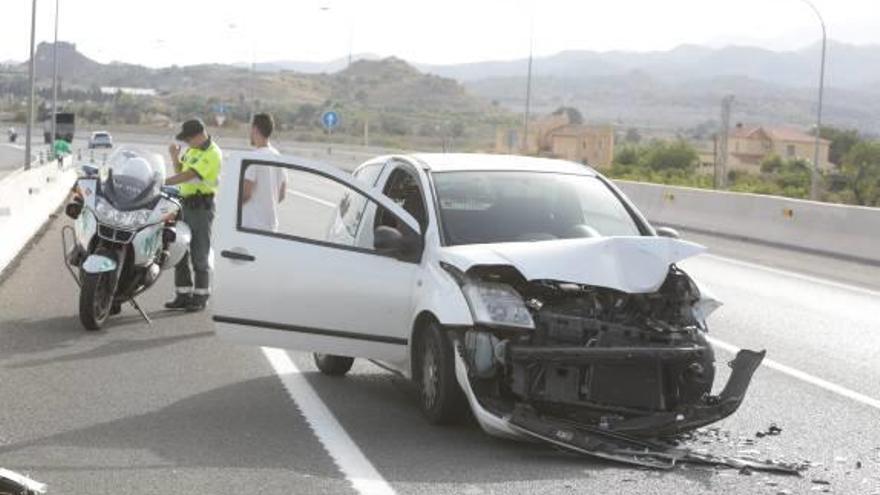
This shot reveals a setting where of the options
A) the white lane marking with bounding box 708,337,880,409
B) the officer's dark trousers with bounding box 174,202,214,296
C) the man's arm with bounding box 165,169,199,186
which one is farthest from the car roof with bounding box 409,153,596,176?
the officer's dark trousers with bounding box 174,202,214,296

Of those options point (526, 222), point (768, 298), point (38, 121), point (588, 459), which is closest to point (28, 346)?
point (526, 222)

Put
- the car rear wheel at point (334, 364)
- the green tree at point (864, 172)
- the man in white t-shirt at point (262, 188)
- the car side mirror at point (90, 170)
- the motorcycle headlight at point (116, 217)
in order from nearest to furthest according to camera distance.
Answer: the man in white t-shirt at point (262, 188)
the car rear wheel at point (334, 364)
the motorcycle headlight at point (116, 217)
the car side mirror at point (90, 170)
the green tree at point (864, 172)

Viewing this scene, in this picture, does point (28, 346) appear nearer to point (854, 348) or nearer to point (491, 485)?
point (491, 485)

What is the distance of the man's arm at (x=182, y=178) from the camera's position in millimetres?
12352

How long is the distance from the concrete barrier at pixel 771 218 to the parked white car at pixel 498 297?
45.4ft

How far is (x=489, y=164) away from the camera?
887 centimetres

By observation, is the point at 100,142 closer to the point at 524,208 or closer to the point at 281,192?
the point at 281,192

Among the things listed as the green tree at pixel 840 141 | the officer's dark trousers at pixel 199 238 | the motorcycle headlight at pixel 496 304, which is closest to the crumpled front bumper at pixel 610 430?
the motorcycle headlight at pixel 496 304

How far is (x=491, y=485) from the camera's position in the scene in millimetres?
6418

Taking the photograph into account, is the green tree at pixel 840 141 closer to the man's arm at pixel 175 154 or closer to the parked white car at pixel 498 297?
the man's arm at pixel 175 154

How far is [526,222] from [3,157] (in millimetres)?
67494

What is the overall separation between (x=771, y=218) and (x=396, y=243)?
59.2ft

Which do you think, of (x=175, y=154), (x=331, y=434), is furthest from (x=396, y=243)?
(x=175, y=154)

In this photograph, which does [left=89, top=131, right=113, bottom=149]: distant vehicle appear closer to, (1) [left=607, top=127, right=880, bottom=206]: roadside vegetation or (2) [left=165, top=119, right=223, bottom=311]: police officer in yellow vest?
(2) [left=165, top=119, right=223, bottom=311]: police officer in yellow vest
